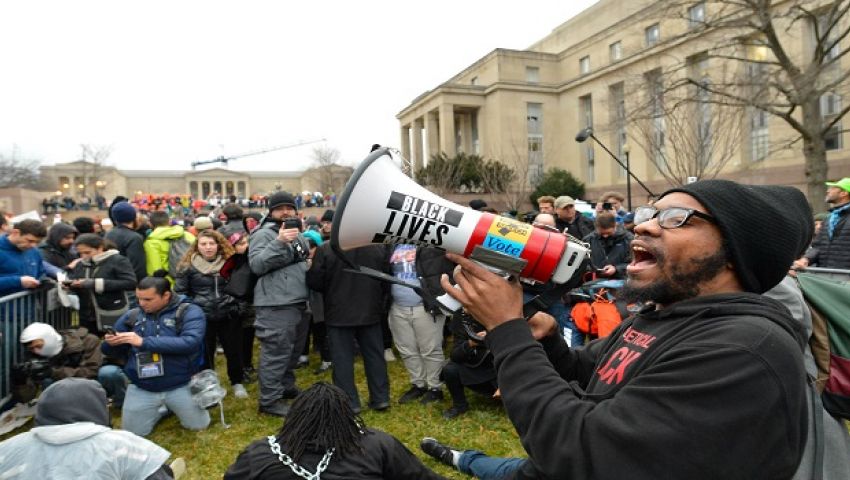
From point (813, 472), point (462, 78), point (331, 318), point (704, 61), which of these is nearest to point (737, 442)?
point (813, 472)

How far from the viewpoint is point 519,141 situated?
42562 mm

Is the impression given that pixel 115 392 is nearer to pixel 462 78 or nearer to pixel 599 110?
pixel 599 110

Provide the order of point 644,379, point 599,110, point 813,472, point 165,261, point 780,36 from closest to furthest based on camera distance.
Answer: point 644,379, point 813,472, point 165,261, point 780,36, point 599,110

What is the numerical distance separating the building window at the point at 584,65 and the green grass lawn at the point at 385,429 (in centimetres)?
4310

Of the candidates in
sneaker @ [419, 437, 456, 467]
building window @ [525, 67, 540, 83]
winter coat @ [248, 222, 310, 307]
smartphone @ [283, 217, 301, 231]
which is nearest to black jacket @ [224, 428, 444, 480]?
sneaker @ [419, 437, 456, 467]

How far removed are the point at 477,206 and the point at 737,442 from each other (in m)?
6.39

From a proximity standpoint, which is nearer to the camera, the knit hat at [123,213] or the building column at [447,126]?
the knit hat at [123,213]

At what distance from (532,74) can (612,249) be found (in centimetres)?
4271

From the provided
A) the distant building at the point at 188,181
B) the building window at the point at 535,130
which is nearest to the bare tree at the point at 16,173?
the distant building at the point at 188,181

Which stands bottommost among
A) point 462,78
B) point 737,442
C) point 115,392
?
point 115,392

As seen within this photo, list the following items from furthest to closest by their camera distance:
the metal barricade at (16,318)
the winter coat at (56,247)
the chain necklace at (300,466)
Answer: the winter coat at (56,247) < the metal barricade at (16,318) < the chain necklace at (300,466)

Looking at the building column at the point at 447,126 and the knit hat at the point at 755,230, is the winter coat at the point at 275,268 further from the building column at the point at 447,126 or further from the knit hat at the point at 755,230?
the building column at the point at 447,126

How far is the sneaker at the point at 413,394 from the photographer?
557 centimetres

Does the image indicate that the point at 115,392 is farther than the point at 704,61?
No
